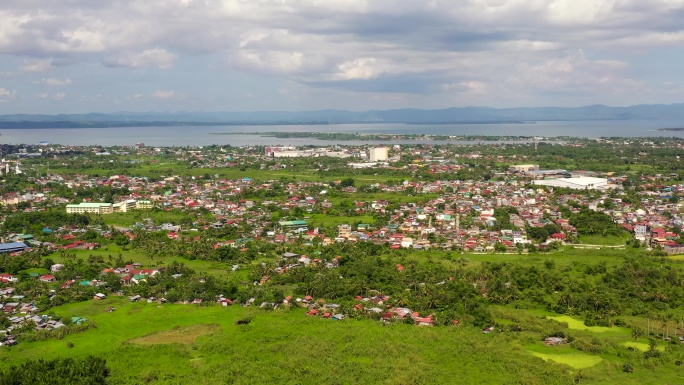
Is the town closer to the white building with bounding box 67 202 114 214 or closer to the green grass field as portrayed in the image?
the white building with bounding box 67 202 114 214

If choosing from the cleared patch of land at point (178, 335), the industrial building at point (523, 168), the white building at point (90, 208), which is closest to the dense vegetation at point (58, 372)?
the cleared patch of land at point (178, 335)

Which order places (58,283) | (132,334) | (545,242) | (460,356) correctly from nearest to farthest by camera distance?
(460,356) < (132,334) < (58,283) < (545,242)

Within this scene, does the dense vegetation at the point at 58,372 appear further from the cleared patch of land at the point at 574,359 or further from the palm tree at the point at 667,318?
the palm tree at the point at 667,318

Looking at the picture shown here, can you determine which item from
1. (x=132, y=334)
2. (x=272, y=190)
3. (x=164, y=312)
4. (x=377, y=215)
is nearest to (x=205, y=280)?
(x=164, y=312)

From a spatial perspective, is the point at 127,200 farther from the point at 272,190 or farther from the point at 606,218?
the point at 606,218

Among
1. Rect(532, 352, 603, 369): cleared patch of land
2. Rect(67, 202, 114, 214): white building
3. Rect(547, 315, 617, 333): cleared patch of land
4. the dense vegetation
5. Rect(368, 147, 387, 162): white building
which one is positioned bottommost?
Rect(532, 352, 603, 369): cleared patch of land

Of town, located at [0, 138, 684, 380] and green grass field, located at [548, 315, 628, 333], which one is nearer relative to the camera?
green grass field, located at [548, 315, 628, 333]

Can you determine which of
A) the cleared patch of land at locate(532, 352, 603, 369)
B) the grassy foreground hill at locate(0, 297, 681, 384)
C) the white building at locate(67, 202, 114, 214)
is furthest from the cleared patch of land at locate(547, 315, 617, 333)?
the white building at locate(67, 202, 114, 214)

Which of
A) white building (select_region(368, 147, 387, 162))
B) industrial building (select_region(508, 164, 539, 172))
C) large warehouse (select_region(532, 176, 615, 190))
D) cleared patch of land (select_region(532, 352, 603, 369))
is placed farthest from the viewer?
white building (select_region(368, 147, 387, 162))
